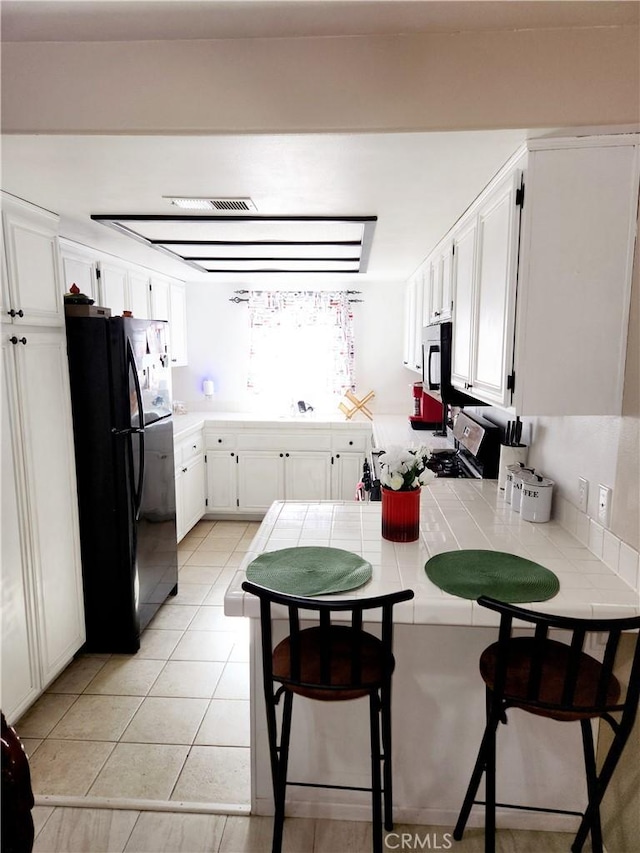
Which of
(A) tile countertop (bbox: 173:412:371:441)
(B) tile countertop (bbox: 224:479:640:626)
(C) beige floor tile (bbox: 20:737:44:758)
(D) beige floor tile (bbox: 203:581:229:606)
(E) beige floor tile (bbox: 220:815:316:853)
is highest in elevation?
(A) tile countertop (bbox: 173:412:371:441)

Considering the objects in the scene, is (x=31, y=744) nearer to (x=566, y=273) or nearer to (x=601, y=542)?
(x=601, y=542)

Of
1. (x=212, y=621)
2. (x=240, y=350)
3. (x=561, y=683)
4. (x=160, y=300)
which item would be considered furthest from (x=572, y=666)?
(x=240, y=350)

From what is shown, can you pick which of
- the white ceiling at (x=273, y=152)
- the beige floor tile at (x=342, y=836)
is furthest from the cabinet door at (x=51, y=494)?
the beige floor tile at (x=342, y=836)

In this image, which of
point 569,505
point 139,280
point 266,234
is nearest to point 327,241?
point 266,234

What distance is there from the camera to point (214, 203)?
2324 mm

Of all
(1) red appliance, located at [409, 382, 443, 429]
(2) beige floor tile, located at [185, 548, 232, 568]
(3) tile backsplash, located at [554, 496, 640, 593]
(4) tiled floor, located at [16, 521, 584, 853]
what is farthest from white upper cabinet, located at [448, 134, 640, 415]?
(2) beige floor tile, located at [185, 548, 232, 568]

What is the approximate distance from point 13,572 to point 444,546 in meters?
1.79

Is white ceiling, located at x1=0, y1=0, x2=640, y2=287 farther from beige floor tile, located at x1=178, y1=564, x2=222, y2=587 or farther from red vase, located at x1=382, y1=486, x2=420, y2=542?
beige floor tile, located at x1=178, y1=564, x2=222, y2=587

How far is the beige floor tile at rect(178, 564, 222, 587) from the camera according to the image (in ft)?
12.3

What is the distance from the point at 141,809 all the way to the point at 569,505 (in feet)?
6.33

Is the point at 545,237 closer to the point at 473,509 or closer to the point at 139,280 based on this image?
the point at 473,509

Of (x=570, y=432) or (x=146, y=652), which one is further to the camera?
(x=146, y=652)

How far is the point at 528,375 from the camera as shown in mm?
1737

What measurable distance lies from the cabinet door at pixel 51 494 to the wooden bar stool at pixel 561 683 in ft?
6.46
